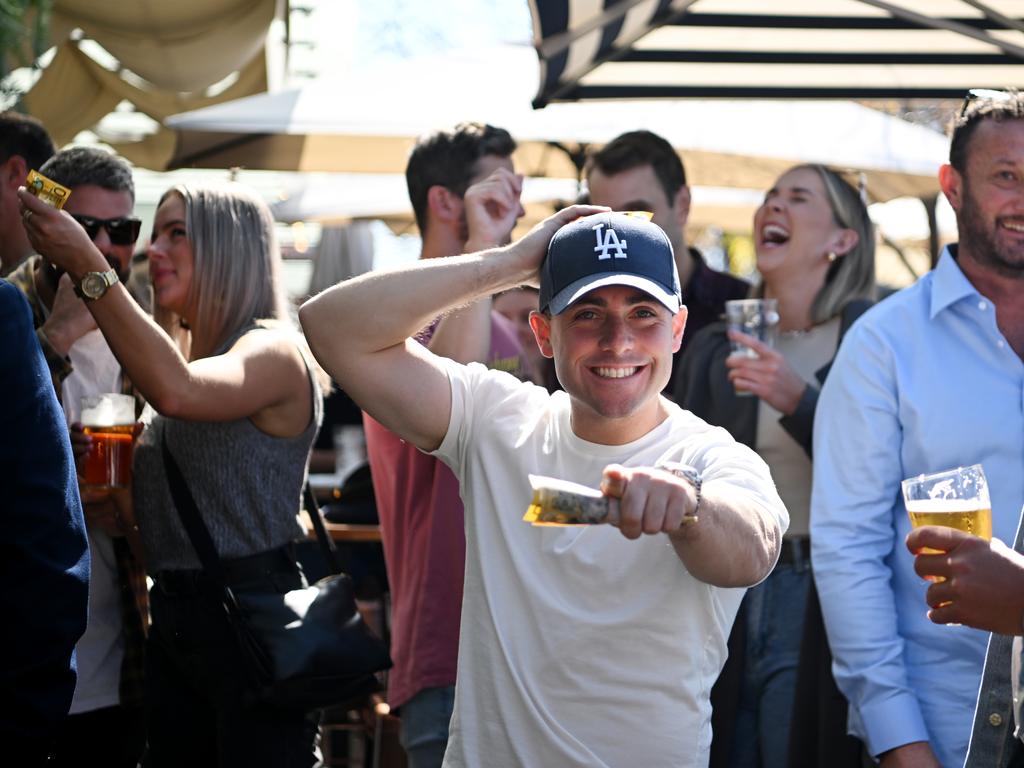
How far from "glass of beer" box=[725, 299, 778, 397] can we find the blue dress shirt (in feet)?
1.90

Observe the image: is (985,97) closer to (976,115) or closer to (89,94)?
(976,115)

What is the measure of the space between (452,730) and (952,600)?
1.05m

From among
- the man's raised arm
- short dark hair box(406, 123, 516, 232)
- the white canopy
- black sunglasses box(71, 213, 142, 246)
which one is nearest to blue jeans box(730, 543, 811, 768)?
short dark hair box(406, 123, 516, 232)

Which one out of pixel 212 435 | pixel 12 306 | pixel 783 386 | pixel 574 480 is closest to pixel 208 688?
pixel 212 435

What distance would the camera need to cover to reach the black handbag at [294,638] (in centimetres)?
346

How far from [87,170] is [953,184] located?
266 cm

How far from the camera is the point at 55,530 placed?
2350 millimetres

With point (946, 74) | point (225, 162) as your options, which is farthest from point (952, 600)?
point (225, 162)

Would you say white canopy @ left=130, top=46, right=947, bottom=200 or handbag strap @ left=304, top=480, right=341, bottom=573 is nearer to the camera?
handbag strap @ left=304, top=480, right=341, bottom=573

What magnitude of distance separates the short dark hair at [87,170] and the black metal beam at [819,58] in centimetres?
224

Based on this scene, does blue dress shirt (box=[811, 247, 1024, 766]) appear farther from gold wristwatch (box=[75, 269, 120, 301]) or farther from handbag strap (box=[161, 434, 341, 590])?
gold wristwatch (box=[75, 269, 120, 301])

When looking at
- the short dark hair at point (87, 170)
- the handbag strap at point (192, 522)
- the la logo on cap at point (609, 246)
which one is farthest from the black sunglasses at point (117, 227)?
the la logo on cap at point (609, 246)

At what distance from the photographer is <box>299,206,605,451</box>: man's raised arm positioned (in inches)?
107

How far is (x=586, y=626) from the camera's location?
8.23ft
